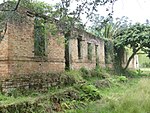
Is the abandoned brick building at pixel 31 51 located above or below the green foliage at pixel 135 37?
below

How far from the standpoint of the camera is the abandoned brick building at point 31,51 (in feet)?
34.8

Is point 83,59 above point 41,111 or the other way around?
above

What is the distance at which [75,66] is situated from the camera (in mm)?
17000

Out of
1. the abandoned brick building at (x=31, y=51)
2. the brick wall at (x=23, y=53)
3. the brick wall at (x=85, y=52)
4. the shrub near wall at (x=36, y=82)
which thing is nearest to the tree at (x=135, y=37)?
the brick wall at (x=85, y=52)

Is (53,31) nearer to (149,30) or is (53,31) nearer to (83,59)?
(83,59)

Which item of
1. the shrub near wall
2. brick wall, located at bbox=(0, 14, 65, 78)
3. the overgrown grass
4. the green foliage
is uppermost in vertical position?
the green foliage

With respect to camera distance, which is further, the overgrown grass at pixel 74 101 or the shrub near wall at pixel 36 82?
the shrub near wall at pixel 36 82

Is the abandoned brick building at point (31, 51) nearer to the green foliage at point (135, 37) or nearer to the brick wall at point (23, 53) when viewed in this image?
the brick wall at point (23, 53)

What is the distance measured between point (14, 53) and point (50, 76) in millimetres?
2558

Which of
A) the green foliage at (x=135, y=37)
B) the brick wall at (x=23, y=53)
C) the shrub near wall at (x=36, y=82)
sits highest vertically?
the green foliage at (x=135, y=37)

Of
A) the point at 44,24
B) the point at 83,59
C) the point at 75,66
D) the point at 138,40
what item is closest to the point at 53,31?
the point at 44,24

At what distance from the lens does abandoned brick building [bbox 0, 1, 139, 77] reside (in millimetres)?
10602

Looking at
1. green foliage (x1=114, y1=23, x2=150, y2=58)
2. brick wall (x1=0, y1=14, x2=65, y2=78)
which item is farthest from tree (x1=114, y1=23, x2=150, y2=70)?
brick wall (x1=0, y1=14, x2=65, y2=78)

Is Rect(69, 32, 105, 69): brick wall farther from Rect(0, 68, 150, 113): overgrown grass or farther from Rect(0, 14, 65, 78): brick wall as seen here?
Rect(0, 68, 150, 113): overgrown grass
